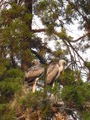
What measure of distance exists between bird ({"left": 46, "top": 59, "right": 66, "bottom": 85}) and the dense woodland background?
0.35 ft

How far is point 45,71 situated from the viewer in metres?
6.37

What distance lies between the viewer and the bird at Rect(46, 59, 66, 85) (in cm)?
667

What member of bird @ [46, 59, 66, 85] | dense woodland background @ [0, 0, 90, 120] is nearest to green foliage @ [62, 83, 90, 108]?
dense woodland background @ [0, 0, 90, 120]

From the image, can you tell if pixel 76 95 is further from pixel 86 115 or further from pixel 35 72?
pixel 35 72

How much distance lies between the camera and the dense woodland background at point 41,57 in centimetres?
528

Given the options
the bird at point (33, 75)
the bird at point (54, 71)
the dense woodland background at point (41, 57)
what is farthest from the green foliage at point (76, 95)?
the bird at point (33, 75)

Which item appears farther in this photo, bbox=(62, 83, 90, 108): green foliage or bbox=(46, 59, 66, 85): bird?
bbox=(46, 59, 66, 85): bird

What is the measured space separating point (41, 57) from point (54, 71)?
3.15ft

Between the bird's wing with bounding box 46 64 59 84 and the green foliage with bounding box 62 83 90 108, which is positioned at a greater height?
the green foliage with bounding box 62 83 90 108

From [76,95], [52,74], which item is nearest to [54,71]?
[52,74]

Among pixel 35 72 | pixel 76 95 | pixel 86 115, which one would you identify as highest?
pixel 76 95

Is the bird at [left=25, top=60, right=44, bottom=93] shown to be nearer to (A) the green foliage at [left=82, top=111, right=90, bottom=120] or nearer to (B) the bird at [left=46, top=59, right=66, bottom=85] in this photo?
(B) the bird at [left=46, top=59, right=66, bottom=85]

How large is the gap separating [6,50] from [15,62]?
0.43m

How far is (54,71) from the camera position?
6.80m
